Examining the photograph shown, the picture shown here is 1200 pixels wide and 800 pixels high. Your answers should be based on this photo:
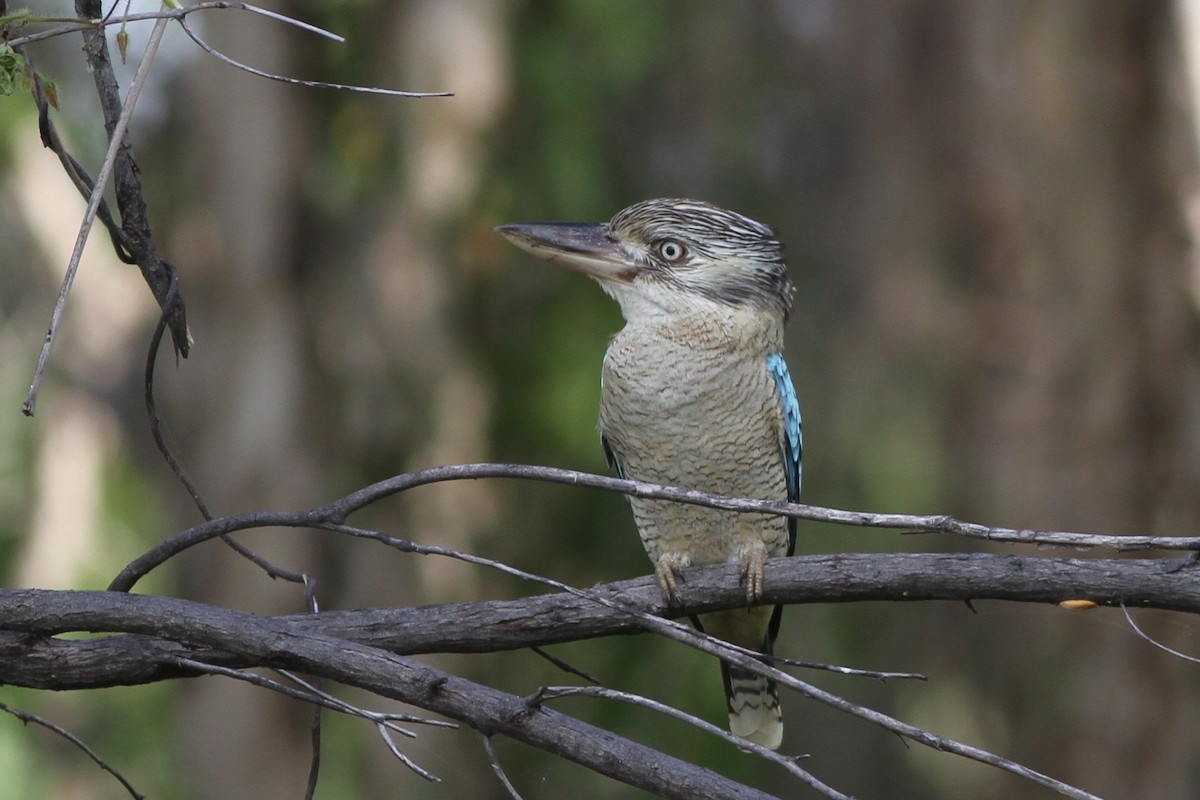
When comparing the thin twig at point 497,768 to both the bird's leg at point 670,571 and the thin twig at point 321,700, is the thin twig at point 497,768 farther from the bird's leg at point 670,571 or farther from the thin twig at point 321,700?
the bird's leg at point 670,571

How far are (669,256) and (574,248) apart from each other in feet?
0.88

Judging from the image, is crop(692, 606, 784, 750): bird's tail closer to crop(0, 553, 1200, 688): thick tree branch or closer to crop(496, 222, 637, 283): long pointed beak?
crop(496, 222, 637, 283): long pointed beak

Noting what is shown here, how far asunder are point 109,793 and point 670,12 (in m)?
6.82

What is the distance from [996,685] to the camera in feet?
25.0

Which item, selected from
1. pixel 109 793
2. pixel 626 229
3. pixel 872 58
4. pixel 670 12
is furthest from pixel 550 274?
pixel 109 793

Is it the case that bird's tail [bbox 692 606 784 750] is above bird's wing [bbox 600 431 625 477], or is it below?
below

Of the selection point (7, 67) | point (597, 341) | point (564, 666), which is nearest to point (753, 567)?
point (564, 666)

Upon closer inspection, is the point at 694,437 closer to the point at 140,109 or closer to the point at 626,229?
the point at 626,229

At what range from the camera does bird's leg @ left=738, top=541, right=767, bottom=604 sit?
8.98 ft

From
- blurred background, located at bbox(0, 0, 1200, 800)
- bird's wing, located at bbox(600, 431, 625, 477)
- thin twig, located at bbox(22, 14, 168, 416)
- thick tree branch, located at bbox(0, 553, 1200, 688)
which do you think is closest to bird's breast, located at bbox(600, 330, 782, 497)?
bird's wing, located at bbox(600, 431, 625, 477)

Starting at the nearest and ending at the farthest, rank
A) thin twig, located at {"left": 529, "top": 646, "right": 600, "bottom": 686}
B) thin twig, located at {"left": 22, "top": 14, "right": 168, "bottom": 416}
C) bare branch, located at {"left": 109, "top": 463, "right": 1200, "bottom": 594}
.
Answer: thin twig, located at {"left": 22, "top": 14, "right": 168, "bottom": 416} → bare branch, located at {"left": 109, "top": 463, "right": 1200, "bottom": 594} → thin twig, located at {"left": 529, "top": 646, "right": 600, "bottom": 686}

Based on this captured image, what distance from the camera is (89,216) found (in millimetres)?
1892

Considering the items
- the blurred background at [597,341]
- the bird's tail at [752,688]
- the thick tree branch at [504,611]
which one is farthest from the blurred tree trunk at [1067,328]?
the thick tree branch at [504,611]

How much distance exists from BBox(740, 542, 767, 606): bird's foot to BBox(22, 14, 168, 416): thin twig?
1411 mm
